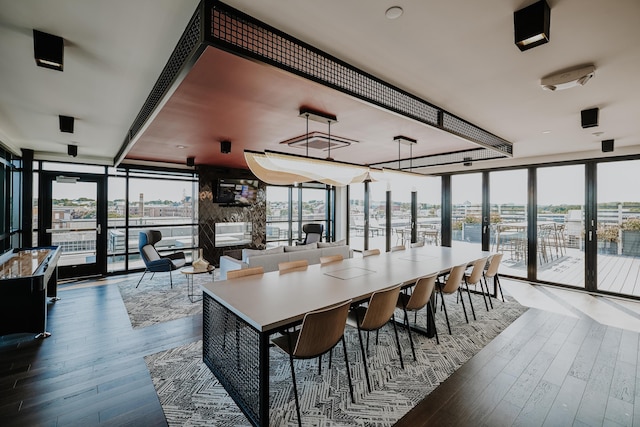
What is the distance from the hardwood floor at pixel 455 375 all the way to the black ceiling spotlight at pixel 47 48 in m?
2.48

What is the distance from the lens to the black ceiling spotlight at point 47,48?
1.82 metres

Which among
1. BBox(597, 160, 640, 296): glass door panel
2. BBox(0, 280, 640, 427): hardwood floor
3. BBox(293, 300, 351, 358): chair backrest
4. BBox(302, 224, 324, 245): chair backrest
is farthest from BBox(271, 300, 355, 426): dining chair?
BBox(597, 160, 640, 296): glass door panel

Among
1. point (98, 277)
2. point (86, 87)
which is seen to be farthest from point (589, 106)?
point (98, 277)

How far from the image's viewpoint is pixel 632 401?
2.22 metres

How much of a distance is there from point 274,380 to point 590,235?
5997 millimetres

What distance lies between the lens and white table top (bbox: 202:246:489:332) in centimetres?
199

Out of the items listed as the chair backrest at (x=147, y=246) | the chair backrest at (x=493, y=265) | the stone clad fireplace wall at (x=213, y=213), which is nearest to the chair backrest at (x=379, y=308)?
the chair backrest at (x=493, y=265)

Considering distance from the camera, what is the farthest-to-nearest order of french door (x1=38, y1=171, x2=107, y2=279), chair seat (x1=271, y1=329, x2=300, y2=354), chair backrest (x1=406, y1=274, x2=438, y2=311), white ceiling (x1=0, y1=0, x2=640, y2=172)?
1. french door (x1=38, y1=171, x2=107, y2=279)
2. chair backrest (x1=406, y1=274, x2=438, y2=311)
3. chair seat (x1=271, y1=329, x2=300, y2=354)
4. white ceiling (x1=0, y1=0, x2=640, y2=172)

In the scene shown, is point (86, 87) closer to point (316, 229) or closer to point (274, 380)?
point (274, 380)

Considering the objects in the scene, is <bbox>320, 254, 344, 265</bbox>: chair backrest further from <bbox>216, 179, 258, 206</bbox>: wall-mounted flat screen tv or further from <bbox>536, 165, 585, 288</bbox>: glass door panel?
<bbox>536, 165, 585, 288</bbox>: glass door panel

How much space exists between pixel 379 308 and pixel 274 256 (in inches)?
95.6

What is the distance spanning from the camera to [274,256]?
14.8 ft

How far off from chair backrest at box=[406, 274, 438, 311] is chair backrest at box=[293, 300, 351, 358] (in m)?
1.01

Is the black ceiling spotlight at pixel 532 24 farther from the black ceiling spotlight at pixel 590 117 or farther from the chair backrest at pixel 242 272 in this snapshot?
the chair backrest at pixel 242 272
